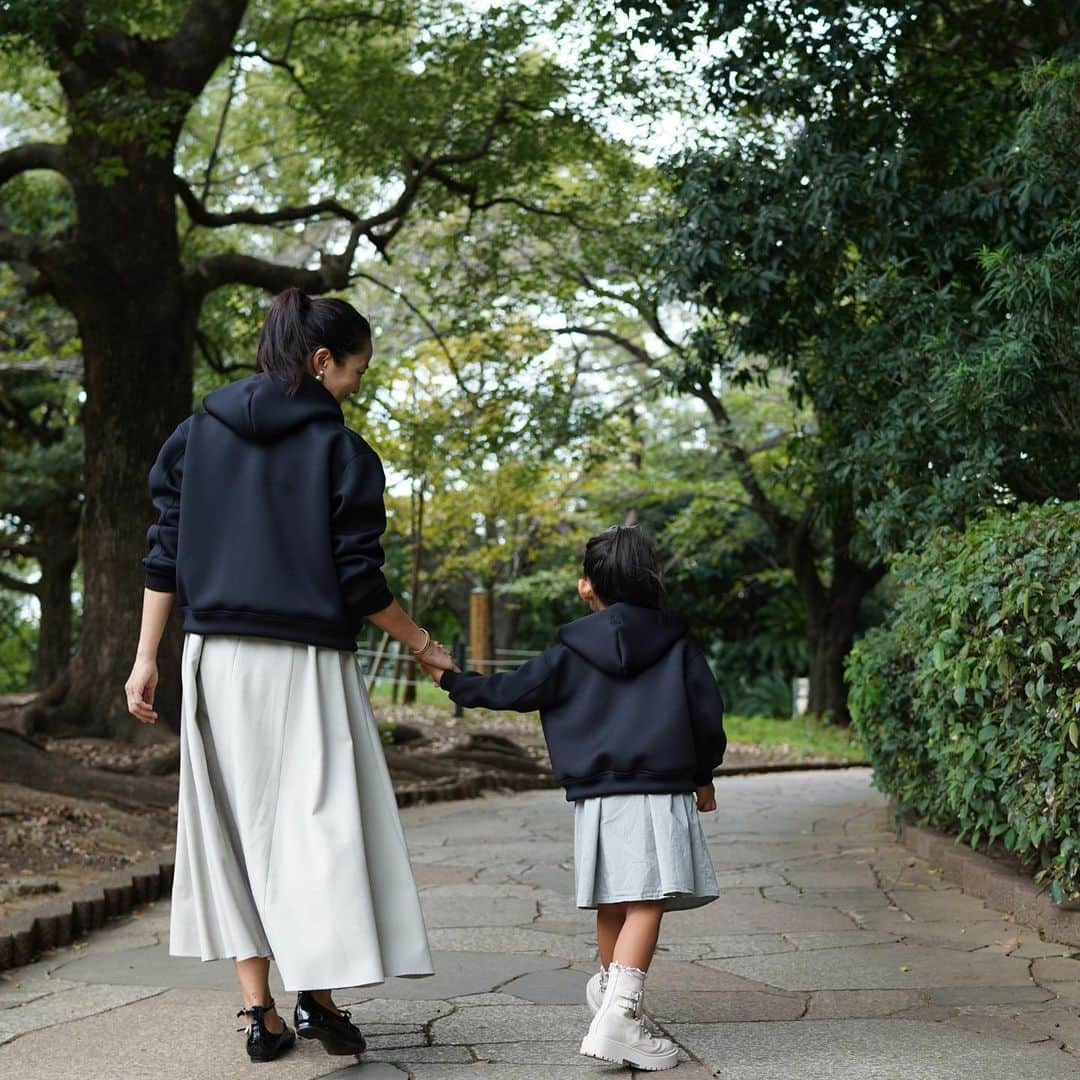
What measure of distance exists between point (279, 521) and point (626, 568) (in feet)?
3.09

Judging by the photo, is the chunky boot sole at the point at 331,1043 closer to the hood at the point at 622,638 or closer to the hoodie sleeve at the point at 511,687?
the hoodie sleeve at the point at 511,687

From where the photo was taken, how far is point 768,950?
5105 millimetres

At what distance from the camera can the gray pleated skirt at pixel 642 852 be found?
3537 mm

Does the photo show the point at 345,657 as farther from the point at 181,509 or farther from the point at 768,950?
the point at 768,950

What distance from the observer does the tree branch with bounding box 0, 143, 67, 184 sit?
36.5 ft

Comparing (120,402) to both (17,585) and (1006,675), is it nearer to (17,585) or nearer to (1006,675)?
(1006,675)

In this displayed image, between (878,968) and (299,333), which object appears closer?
(299,333)

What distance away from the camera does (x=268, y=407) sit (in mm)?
3449

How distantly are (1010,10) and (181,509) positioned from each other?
7.68m

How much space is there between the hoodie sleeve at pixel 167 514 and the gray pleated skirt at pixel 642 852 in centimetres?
124

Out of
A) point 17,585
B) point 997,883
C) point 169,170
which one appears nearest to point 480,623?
point 17,585

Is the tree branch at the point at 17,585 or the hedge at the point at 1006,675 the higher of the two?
the tree branch at the point at 17,585

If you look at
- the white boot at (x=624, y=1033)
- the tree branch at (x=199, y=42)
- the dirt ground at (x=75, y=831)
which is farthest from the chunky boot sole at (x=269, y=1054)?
the tree branch at (x=199, y=42)

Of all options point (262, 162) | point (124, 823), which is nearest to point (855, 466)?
point (124, 823)
